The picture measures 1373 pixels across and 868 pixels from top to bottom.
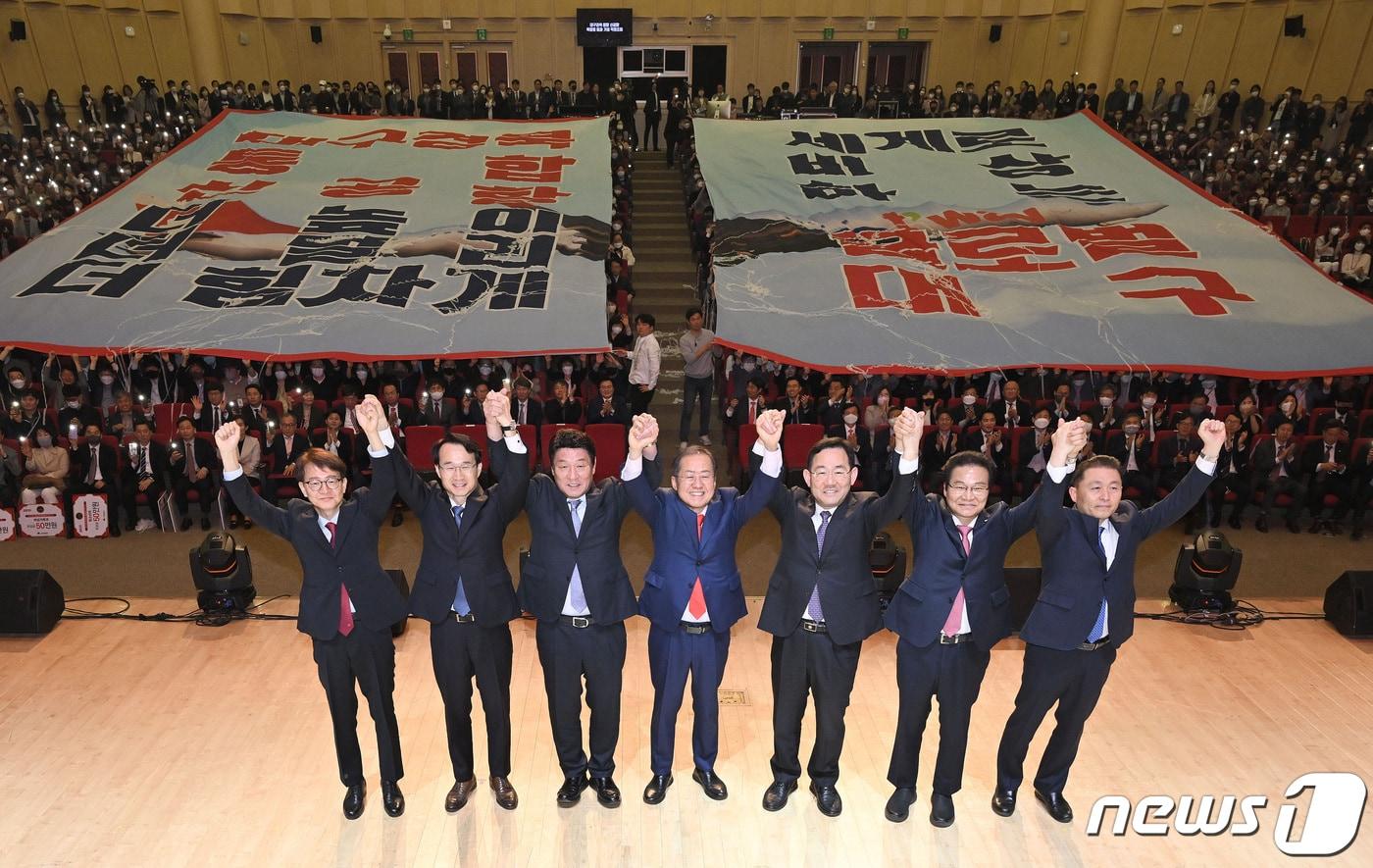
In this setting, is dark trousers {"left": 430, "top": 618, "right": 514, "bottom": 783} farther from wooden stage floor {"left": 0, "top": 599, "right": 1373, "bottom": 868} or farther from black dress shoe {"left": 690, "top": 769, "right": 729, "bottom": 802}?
black dress shoe {"left": 690, "top": 769, "right": 729, "bottom": 802}

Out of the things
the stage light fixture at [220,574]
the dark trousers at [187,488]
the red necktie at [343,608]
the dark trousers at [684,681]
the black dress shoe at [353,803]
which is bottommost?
the dark trousers at [187,488]

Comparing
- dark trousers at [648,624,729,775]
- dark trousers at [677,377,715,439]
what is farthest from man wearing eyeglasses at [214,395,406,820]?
dark trousers at [677,377,715,439]

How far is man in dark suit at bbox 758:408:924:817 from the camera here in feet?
11.3

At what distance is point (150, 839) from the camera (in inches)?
151

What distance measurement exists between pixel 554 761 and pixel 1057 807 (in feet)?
7.26

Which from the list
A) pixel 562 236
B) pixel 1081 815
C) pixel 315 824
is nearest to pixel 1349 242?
pixel 562 236

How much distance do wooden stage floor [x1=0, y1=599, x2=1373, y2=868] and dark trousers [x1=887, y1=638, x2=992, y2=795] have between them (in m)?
0.34

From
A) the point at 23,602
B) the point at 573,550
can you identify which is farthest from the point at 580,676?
the point at 23,602

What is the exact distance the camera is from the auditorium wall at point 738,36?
52.6ft

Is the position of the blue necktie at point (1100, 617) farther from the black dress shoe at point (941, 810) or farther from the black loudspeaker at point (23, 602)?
the black loudspeaker at point (23, 602)

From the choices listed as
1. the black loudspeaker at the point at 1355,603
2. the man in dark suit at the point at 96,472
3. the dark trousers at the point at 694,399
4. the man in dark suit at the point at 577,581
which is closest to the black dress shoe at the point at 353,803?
the man in dark suit at the point at 577,581

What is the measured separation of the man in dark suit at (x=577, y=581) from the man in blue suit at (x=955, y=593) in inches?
41.9

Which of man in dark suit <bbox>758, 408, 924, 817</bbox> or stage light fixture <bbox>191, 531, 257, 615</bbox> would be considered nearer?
man in dark suit <bbox>758, 408, 924, 817</bbox>

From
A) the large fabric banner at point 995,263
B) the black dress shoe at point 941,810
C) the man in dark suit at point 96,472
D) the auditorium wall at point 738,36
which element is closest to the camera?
the black dress shoe at point 941,810
